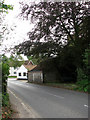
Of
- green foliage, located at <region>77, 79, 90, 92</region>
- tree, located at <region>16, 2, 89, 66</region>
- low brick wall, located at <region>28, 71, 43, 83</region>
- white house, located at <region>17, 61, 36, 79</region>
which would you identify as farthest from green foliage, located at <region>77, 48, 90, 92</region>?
white house, located at <region>17, 61, 36, 79</region>

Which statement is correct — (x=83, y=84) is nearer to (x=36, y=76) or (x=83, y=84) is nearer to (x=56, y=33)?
(x=56, y=33)

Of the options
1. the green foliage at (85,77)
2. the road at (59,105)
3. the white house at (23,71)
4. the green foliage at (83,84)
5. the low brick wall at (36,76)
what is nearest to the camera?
the road at (59,105)

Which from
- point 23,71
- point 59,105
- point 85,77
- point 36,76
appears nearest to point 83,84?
point 85,77

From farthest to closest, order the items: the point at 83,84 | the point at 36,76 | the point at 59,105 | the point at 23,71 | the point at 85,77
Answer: the point at 23,71
the point at 36,76
the point at 85,77
the point at 83,84
the point at 59,105

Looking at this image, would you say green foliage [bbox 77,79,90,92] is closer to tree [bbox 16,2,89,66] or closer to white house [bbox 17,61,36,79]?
tree [bbox 16,2,89,66]

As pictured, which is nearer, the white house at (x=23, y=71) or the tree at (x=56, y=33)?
the tree at (x=56, y=33)

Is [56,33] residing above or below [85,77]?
above

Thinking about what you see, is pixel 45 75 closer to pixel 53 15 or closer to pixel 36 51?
pixel 36 51

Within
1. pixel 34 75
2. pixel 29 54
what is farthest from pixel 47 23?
pixel 34 75

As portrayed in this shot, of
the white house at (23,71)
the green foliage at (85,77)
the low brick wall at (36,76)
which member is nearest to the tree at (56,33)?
the green foliage at (85,77)

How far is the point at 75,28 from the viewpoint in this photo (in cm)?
1686

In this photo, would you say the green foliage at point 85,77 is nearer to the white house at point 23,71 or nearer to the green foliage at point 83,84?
the green foliage at point 83,84

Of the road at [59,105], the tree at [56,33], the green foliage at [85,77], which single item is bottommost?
the road at [59,105]

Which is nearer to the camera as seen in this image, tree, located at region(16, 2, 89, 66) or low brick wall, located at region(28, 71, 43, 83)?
tree, located at region(16, 2, 89, 66)
